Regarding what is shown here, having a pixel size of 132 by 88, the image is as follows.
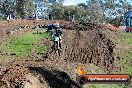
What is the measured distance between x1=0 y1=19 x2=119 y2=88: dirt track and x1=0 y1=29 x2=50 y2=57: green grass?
109 cm

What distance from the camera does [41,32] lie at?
3862 cm

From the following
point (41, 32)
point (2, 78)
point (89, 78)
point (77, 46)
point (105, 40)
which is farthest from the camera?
point (41, 32)

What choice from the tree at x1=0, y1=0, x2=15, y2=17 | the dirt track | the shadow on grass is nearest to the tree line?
the tree at x1=0, y1=0, x2=15, y2=17

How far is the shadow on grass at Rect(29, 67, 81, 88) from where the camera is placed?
59.8ft

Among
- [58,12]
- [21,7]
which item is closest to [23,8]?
[21,7]

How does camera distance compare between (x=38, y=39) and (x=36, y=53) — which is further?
(x=38, y=39)

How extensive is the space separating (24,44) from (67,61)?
7.12m

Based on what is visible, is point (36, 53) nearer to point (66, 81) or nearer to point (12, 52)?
point (12, 52)

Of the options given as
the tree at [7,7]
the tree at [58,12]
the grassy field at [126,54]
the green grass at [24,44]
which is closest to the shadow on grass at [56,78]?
the grassy field at [126,54]

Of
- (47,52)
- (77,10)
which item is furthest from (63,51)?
(77,10)

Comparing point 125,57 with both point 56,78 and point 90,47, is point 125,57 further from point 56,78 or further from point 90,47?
point 56,78

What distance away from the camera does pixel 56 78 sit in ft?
62.5

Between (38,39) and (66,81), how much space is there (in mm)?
15858

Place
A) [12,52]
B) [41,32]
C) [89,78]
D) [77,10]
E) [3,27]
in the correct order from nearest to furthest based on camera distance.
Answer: [89,78] → [12,52] → [41,32] → [3,27] → [77,10]
